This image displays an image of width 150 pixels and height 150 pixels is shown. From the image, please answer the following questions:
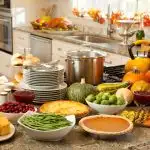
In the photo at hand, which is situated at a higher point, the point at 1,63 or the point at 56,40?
the point at 56,40

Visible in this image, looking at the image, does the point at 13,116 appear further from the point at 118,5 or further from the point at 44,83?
the point at 118,5

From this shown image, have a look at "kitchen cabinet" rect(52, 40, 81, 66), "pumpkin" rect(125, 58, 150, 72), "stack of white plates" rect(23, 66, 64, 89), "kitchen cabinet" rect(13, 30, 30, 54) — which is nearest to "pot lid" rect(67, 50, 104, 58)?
"pumpkin" rect(125, 58, 150, 72)

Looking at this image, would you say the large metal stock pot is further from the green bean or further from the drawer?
the drawer

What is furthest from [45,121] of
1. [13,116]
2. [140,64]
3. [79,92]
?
[140,64]

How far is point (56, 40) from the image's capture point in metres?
5.04

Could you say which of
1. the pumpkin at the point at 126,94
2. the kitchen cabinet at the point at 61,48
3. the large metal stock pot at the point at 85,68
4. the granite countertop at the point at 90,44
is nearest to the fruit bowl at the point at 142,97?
the pumpkin at the point at 126,94

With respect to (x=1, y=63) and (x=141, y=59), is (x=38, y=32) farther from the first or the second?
(x=141, y=59)

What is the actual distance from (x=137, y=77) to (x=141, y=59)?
6.9 inches

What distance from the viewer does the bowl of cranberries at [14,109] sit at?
1893 mm

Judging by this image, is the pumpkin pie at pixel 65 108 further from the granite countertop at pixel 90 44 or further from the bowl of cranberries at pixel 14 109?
the granite countertop at pixel 90 44

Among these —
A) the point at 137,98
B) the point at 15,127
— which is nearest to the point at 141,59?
the point at 137,98

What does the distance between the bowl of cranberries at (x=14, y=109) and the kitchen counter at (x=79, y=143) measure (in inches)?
3.8

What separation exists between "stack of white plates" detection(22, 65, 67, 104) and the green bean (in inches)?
15.8

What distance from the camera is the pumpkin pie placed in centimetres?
198
